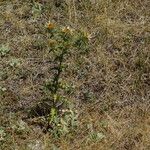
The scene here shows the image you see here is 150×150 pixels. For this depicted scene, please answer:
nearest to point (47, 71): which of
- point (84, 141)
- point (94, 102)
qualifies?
point (94, 102)

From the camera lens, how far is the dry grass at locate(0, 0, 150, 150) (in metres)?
4.02

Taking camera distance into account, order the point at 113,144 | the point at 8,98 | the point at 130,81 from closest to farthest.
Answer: the point at 113,144
the point at 8,98
the point at 130,81

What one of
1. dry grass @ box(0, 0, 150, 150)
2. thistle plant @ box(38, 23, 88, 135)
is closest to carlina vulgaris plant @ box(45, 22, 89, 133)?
thistle plant @ box(38, 23, 88, 135)

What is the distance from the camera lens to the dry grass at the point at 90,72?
13.2 feet

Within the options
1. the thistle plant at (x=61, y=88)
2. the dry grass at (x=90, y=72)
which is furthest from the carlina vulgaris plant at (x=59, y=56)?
the dry grass at (x=90, y=72)

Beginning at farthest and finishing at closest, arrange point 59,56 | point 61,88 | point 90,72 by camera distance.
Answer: point 90,72
point 61,88
point 59,56

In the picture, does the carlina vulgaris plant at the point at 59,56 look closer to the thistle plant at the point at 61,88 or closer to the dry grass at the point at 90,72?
the thistle plant at the point at 61,88

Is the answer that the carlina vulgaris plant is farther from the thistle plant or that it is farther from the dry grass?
the dry grass

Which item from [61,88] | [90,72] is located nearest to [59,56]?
[61,88]

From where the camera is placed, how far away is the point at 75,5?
5477mm

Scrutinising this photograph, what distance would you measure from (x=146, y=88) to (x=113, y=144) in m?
0.83

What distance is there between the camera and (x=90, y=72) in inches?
185

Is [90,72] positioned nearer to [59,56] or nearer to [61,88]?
[61,88]

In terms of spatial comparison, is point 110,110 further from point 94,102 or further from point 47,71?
point 47,71
